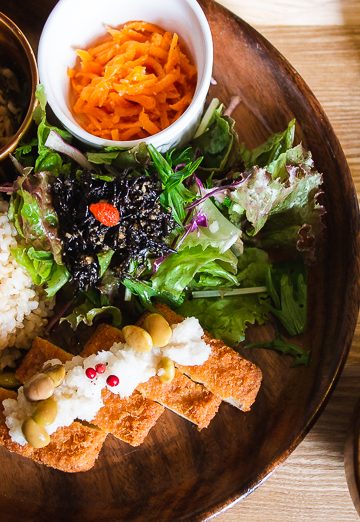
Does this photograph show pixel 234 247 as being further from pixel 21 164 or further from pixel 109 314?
pixel 21 164

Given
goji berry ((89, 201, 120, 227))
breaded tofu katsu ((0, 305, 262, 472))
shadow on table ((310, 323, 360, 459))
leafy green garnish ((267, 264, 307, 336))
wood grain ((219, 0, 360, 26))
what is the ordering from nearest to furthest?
goji berry ((89, 201, 120, 227)) < breaded tofu katsu ((0, 305, 262, 472)) < leafy green garnish ((267, 264, 307, 336)) < shadow on table ((310, 323, 360, 459)) < wood grain ((219, 0, 360, 26))

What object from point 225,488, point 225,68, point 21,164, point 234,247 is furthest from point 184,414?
point 225,68

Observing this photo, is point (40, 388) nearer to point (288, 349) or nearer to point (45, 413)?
point (45, 413)

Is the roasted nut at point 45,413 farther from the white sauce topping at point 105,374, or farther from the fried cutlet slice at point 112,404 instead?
the fried cutlet slice at point 112,404

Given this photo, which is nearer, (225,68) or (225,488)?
(225,488)

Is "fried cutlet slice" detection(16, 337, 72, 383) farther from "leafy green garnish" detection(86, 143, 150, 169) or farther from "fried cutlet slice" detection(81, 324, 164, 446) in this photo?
"leafy green garnish" detection(86, 143, 150, 169)

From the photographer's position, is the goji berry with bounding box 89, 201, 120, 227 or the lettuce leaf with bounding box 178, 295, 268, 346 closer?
the goji berry with bounding box 89, 201, 120, 227

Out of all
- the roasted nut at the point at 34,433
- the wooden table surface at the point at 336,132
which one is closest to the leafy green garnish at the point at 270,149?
the wooden table surface at the point at 336,132

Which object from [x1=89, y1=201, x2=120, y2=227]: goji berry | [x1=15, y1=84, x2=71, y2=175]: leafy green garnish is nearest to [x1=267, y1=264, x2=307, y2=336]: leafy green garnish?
[x1=89, y1=201, x2=120, y2=227]: goji berry
